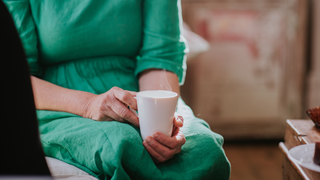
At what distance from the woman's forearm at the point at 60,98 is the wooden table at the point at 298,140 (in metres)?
0.52

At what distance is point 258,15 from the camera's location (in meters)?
2.16

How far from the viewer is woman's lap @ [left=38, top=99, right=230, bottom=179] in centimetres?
50

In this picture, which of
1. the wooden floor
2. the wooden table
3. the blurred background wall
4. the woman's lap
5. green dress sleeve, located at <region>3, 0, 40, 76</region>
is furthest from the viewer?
the blurred background wall

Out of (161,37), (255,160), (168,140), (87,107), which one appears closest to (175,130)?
(168,140)

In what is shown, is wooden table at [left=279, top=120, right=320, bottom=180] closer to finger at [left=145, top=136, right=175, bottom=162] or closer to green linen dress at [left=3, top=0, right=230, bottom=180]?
green linen dress at [left=3, top=0, right=230, bottom=180]

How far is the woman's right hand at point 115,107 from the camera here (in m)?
0.57

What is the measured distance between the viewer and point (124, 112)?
0.58m

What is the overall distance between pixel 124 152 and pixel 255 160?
1699 millimetres

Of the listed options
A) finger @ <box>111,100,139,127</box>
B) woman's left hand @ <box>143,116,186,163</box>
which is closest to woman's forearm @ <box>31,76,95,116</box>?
finger @ <box>111,100,139,127</box>

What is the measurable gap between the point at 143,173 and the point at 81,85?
38 centimetres

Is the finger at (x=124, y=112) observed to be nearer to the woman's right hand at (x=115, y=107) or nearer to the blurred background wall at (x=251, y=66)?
the woman's right hand at (x=115, y=107)

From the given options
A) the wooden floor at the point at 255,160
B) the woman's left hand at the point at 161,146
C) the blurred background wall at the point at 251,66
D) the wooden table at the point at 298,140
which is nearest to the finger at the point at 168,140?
the woman's left hand at the point at 161,146

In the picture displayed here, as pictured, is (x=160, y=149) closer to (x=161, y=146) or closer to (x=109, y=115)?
(x=161, y=146)

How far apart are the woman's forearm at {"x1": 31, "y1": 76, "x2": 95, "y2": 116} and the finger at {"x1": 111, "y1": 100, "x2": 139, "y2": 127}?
0.35ft
